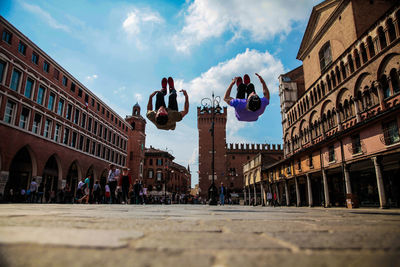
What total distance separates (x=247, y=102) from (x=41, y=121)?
23978 millimetres

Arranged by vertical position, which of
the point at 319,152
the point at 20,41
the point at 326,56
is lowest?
the point at 319,152

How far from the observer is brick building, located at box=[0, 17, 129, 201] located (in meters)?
20.8

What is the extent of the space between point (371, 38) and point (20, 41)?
29781 mm

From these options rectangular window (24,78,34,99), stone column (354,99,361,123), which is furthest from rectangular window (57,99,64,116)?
stone column (354,99,361,123)

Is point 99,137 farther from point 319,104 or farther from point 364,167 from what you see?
point 364,167

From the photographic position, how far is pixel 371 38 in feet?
62.2

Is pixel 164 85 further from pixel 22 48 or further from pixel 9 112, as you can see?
pixel 22 48

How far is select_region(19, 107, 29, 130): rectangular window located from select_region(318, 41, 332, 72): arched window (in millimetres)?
31181

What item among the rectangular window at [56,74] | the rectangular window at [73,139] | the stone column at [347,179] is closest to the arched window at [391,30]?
the stone column at [347,179]

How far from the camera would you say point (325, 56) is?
1144 inches

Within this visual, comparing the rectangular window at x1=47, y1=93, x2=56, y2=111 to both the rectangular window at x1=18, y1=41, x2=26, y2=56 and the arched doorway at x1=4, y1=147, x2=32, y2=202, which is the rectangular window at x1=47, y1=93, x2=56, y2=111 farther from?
the arched doorway at x1=4, y1=147, x2=32, y2=202

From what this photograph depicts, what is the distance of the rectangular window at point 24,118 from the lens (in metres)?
22.2

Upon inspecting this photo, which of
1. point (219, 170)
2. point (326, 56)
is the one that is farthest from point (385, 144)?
point (219, 170)

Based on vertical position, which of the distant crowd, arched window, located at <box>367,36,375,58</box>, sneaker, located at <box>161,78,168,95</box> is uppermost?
arched window, located at <box>367,36,375,58</box>
